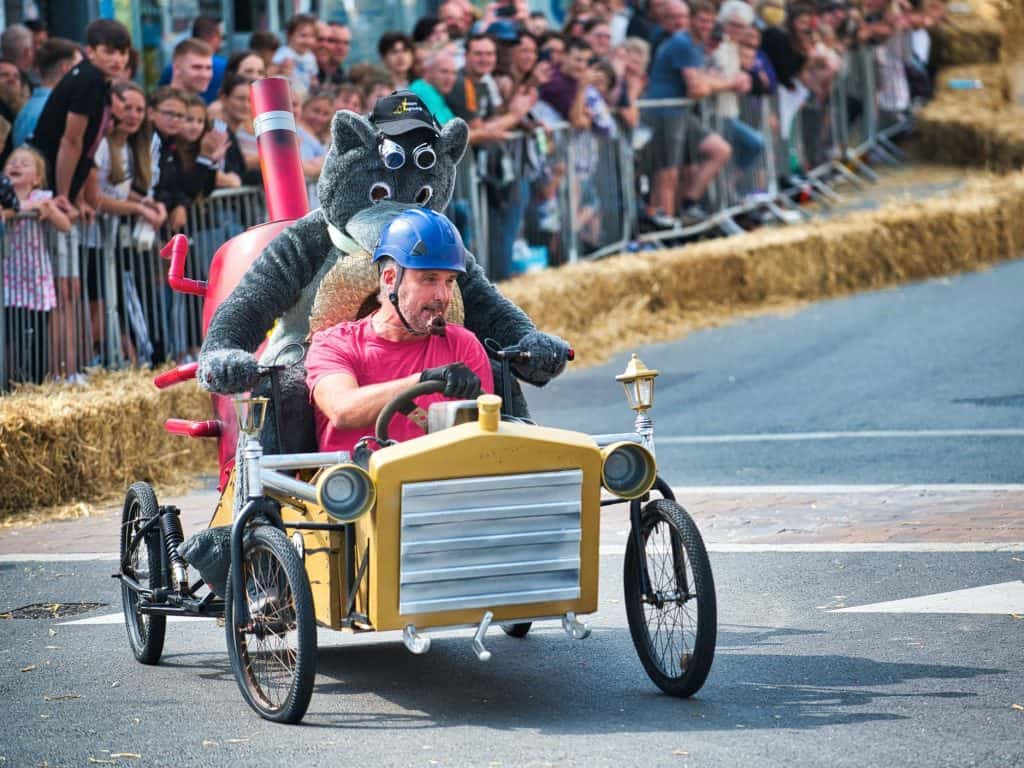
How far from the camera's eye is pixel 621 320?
17.8 metres

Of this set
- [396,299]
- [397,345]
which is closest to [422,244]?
[396,299]

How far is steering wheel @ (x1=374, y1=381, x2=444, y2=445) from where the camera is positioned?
6.42 metres

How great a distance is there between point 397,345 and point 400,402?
55 centimetres

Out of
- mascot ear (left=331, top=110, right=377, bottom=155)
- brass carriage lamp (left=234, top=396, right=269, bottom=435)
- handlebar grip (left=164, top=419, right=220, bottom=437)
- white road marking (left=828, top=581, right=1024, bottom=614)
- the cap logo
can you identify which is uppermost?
the cap logo

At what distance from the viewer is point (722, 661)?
7.12 metres

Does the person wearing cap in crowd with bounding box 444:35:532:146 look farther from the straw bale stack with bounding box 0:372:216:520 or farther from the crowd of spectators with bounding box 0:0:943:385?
the straw bale stack with bounding box 0:372:216:520

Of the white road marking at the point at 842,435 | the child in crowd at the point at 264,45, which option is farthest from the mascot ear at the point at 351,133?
the child in crowd at the point at 264,45

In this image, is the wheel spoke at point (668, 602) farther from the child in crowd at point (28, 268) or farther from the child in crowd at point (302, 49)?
the child in crowd at point (302, 49)

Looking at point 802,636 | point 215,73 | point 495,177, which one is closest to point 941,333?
point 495,177

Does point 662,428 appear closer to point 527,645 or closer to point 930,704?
point 527,645

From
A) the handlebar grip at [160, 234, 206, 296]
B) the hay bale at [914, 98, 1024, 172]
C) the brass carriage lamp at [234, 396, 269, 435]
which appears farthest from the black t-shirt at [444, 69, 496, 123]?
the hay bale at [914, 98, 1024, 172]

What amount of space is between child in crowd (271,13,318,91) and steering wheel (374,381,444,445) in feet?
29.0

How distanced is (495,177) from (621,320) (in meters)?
1.83

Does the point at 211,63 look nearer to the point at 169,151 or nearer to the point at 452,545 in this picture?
the point at 169,151
